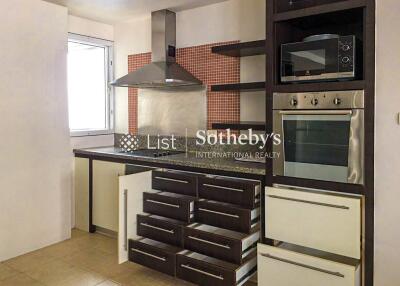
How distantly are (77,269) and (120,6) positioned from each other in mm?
2312

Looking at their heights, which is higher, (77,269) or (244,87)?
(244,87)

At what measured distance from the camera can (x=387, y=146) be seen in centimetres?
186

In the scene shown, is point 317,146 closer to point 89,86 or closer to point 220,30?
point 220,30

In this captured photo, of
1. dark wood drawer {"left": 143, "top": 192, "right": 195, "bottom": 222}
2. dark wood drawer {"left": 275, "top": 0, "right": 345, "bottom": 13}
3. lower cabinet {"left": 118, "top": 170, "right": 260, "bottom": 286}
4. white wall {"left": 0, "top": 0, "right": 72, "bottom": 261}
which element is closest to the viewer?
dark wood drawer {"left": 275, "top": 0, "right": 345, "bottom": 13}

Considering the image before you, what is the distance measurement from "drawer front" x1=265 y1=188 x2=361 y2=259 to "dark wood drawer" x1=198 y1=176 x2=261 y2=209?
96 millimetres

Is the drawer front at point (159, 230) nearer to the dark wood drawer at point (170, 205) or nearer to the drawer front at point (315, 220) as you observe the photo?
the dark wood drawer at point (170, 205)

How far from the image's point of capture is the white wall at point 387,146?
1825 mm

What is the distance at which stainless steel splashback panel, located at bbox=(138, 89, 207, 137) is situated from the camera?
3291 mm

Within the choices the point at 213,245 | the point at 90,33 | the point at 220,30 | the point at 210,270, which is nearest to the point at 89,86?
the point at 90,33

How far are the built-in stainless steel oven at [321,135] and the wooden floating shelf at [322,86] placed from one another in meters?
0.03

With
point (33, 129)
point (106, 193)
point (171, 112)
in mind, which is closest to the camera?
point (33, 129)

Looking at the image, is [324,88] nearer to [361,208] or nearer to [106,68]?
[361,208]

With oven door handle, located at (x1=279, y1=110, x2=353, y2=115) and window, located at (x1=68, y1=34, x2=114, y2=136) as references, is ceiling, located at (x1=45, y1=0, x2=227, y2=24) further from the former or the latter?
oven door handle, located at (x1=279, y1=110, x2=353, y2=115)

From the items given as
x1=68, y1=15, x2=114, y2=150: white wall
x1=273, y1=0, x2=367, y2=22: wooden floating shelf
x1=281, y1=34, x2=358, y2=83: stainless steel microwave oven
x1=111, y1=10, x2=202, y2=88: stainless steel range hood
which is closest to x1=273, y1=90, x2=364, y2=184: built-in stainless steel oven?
x1=281, y1=34, x2=358, y2=83: stainless steel microwave oven
